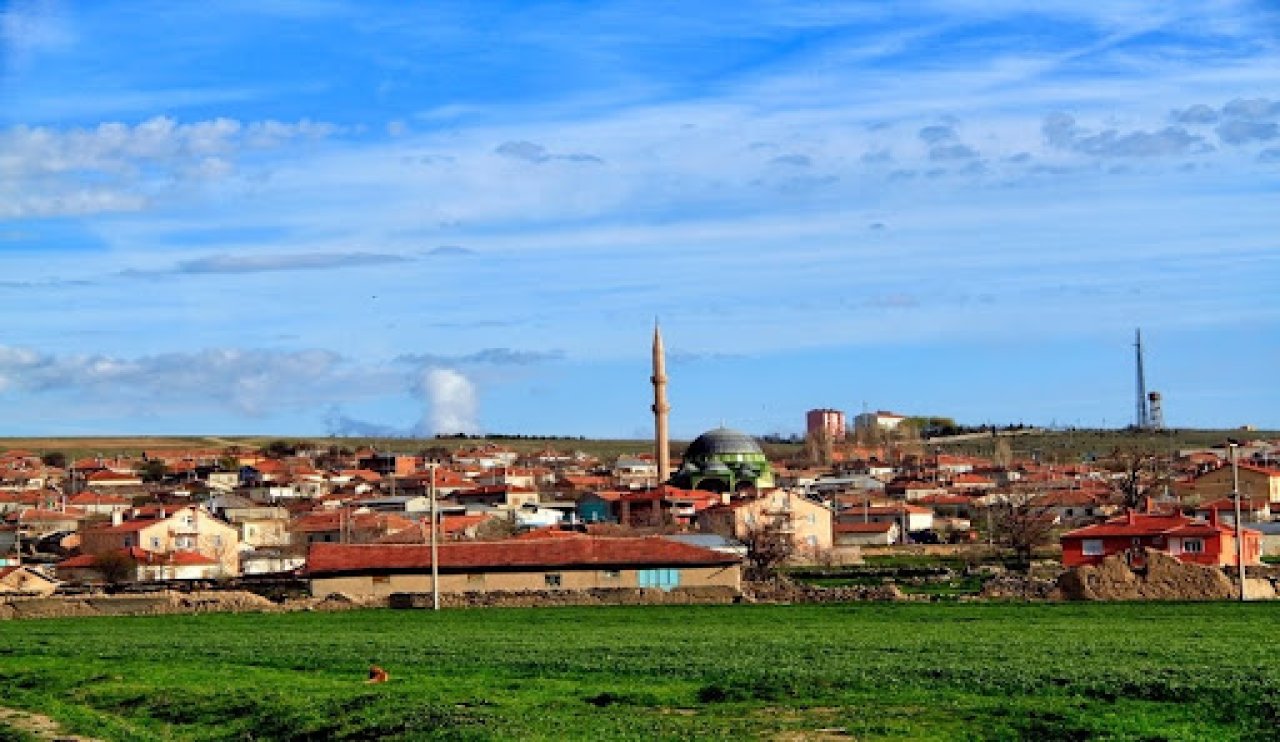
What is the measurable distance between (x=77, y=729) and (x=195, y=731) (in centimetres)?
215

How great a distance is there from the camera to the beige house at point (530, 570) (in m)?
68.9

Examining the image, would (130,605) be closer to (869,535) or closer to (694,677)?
(694,677)

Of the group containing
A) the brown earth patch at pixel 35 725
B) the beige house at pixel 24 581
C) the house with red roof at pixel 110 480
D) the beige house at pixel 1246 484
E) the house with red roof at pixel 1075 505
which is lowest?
the brown earth patch at pixel 35 725

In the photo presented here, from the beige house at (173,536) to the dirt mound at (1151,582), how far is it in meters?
50.8

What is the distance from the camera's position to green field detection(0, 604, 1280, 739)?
25859 mm

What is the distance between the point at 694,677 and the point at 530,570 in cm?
3648

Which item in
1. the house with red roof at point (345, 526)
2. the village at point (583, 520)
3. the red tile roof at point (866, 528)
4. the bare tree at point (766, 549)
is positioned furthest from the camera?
the red tile roof at point (866, 528)

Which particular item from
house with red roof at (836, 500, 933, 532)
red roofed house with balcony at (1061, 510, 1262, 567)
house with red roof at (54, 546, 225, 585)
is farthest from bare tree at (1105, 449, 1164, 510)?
house with red roof at (54, 546, 225, 585)

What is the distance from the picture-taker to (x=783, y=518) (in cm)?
10462

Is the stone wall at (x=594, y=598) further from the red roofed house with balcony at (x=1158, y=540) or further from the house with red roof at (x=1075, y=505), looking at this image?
the house with red roof at (x=1075, y=505)

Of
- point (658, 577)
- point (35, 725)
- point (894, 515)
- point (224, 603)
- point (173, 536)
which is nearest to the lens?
point (35, 725)

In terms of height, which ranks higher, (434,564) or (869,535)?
(434,564)

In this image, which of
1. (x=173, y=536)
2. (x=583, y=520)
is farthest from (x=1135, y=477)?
(x=173, y=536)

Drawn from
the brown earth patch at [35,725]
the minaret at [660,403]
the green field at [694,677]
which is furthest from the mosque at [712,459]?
the brown earth patch at [35,725]
